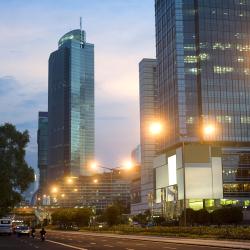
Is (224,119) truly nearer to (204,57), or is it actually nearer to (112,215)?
(204,57)

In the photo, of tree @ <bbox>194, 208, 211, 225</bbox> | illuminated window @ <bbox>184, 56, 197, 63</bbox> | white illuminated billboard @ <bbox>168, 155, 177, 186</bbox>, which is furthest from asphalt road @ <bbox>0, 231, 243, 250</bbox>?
illuminated window @ <bbox>184, 56, 197, 63</bbox>

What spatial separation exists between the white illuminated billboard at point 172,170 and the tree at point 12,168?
262 ft

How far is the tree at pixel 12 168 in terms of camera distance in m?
88.3

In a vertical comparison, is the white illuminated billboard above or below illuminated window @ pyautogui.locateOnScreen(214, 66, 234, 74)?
below

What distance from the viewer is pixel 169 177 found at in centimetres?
17312

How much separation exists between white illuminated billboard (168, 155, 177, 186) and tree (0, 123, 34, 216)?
262 feet

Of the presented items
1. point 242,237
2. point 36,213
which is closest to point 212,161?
point 36,213

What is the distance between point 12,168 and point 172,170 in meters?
87.3

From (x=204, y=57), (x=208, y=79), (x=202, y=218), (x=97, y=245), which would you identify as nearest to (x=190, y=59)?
(x=204, y=57)

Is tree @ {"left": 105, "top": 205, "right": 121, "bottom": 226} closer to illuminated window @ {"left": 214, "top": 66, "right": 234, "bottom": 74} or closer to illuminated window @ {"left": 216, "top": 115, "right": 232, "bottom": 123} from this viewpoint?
illuminated window @ {"left": 216, "top": 115, "right": 232, "bottom": 123}

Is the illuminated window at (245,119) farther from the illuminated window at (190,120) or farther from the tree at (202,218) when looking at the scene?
the tree at (202,218)

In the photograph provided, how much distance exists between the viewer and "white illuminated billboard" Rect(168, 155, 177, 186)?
6614 inches

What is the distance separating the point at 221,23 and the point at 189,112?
33.7 metres

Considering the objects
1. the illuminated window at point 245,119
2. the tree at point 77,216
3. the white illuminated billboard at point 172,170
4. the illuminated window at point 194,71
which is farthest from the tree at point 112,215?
the illuminated window at point 245,119
